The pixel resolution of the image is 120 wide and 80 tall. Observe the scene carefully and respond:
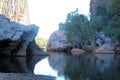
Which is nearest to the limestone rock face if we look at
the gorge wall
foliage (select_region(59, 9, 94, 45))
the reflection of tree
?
foliage (select_region(59, 9, 94, 45))

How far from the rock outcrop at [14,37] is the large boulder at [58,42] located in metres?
38.9

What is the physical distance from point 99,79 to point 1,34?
83.0 ft

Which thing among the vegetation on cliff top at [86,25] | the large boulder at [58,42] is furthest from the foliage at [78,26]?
the large boulder at [58,42]

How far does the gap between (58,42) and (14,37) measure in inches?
1979

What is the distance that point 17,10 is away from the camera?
90.6 meters

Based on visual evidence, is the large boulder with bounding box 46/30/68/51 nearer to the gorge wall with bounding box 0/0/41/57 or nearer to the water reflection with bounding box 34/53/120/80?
the gorge wall with bounding box 0/0/41/57

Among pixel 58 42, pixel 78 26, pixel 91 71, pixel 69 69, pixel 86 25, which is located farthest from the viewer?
pixel 58 42

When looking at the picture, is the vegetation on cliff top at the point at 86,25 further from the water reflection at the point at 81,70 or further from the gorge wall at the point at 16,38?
the water reflection at the point at 81,70

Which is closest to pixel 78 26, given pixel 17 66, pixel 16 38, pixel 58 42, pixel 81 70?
pixel 58 42

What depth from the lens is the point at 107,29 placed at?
193 ft

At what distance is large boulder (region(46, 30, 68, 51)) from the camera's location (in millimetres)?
90188

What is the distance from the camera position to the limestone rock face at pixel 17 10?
87.7 m

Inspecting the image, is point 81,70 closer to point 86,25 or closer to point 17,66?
point 17,66

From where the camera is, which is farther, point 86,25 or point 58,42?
point 58,42
